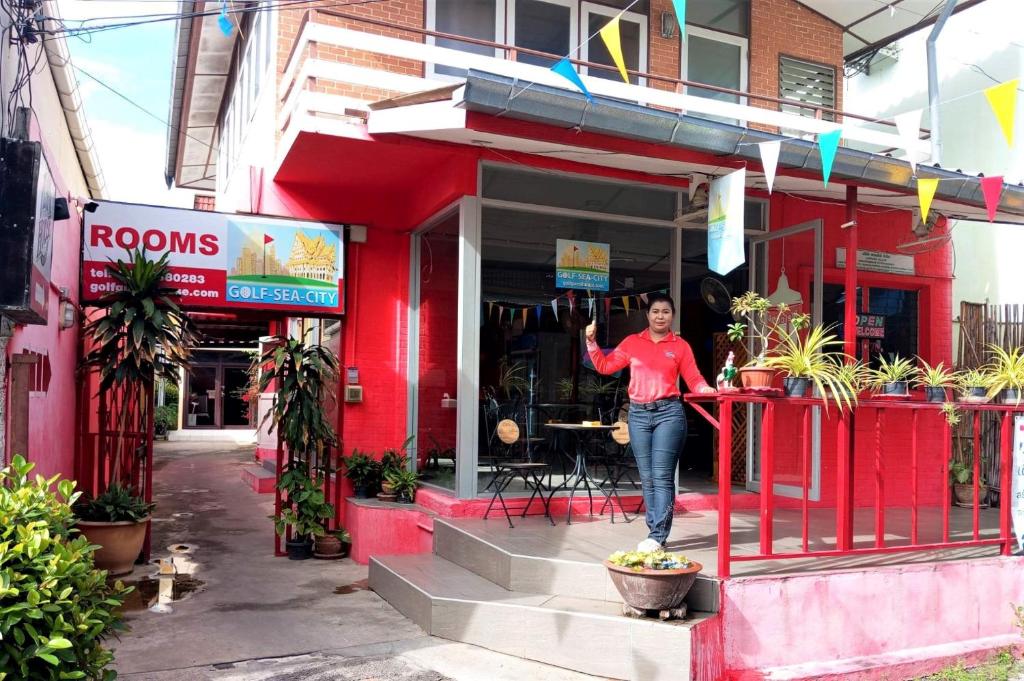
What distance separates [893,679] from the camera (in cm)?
492

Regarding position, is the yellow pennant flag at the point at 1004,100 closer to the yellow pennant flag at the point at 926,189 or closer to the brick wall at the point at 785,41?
the yellow pennant flag at the point at 926,189

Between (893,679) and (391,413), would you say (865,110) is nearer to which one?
(391,413)

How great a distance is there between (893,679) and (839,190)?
14.4ft

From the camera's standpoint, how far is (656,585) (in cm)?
445

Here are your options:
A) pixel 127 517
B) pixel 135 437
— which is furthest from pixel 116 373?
pixel 127 517

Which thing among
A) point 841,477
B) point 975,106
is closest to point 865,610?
point 841,477

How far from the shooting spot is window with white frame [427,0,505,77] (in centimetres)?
800

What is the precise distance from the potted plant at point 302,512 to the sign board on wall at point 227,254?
5.26 ft

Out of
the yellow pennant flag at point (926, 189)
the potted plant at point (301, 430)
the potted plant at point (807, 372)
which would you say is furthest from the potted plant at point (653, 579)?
the potted plant at point (301, 430)

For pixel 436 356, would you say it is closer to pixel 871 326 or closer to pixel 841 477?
pixel 841 477

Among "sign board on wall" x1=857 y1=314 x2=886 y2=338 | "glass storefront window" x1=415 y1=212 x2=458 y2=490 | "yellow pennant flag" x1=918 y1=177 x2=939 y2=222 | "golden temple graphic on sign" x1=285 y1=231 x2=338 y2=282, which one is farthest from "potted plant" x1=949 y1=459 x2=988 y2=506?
"golden temple graphic on sign" x1=285 y1=231 x2=338 y2=282

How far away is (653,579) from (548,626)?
789mm

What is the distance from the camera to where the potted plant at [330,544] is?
7656 millimetres

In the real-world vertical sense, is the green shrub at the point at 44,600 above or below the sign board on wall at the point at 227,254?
below
